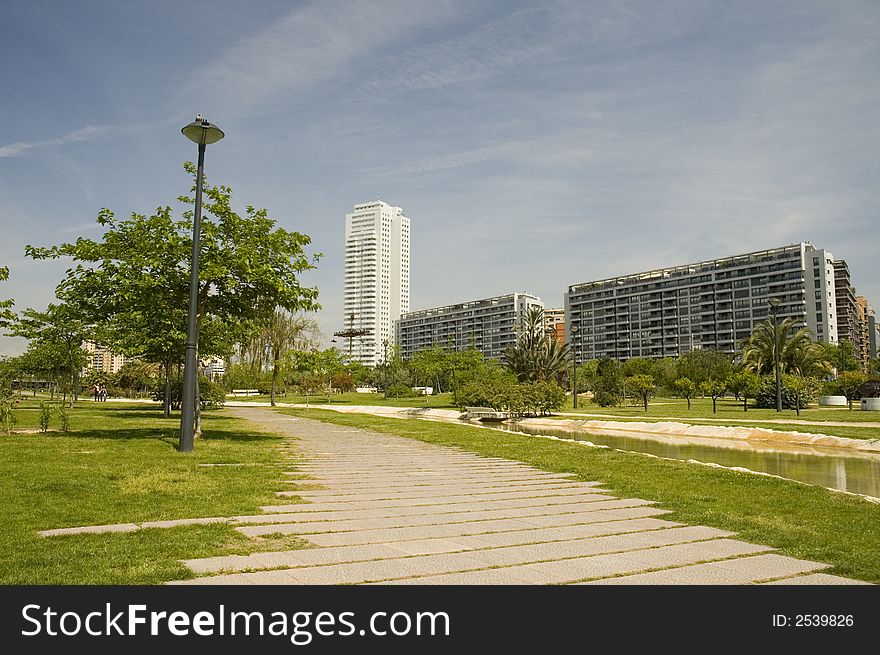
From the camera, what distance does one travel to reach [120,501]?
8062mm

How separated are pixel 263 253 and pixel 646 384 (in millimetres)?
33738

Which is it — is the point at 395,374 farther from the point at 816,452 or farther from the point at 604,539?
the point at 604,539

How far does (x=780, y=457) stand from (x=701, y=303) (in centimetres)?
12996

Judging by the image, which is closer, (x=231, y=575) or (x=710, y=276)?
(x=231, y=575)

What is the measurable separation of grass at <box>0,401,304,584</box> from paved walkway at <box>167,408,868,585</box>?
1.36 ft

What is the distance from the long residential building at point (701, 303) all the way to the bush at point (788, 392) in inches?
2294

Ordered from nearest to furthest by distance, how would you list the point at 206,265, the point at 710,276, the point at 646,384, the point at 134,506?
the point at 134,506 < the point at 206,265 < the point at 646,384 < the point at 710,276

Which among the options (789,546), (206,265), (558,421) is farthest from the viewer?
(558,421)

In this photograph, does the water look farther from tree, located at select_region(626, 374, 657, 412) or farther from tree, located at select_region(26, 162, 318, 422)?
tree, located at select_region(626, 374, 657, 412)

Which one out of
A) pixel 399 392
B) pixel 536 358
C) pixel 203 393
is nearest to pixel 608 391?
pixel 536 358

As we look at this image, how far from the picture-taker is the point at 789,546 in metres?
6.36

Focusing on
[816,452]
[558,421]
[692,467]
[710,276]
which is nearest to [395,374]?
[558,421]

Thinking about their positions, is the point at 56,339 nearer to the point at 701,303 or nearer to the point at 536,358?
the point at 536,358

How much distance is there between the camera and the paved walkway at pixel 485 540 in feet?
Answer: 17.2
